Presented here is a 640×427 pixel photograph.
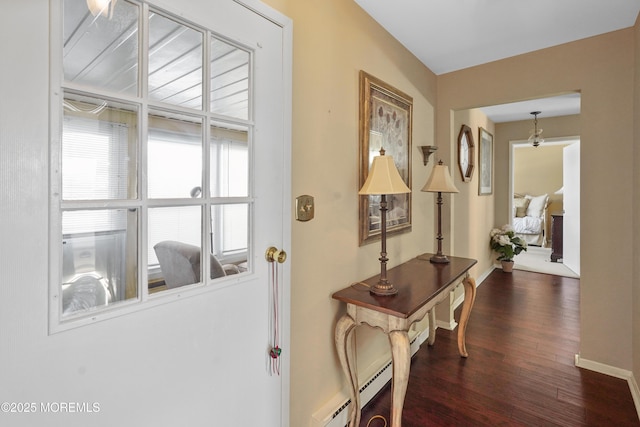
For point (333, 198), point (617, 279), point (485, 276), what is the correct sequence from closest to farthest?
point (333, 198) < point (617, 279) < point (485, 276)

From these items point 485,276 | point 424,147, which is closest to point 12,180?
point 424,147

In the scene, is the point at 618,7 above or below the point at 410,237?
above

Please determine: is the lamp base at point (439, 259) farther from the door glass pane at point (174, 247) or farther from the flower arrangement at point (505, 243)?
the flower arrangement at point (505, 243)

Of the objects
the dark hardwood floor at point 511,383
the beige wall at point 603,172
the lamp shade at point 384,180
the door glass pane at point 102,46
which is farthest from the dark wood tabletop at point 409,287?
the door glass pane at point 102,46

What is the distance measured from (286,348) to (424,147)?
6.29 feet

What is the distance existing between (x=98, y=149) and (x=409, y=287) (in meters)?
1.51

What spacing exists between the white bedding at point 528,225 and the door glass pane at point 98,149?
285 inches

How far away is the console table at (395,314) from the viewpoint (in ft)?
4.64

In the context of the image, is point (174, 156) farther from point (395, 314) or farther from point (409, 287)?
point (409, 287)

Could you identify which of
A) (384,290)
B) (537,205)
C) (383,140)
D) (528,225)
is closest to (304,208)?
(384,290)

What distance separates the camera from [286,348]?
53.4 inches

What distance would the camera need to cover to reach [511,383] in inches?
80.4

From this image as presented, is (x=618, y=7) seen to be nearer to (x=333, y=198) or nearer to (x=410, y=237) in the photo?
(x=410, y=237)

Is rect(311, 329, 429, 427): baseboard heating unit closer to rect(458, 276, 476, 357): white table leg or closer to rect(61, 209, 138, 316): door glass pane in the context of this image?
rect(458, 276, 476, 357): white table leg
